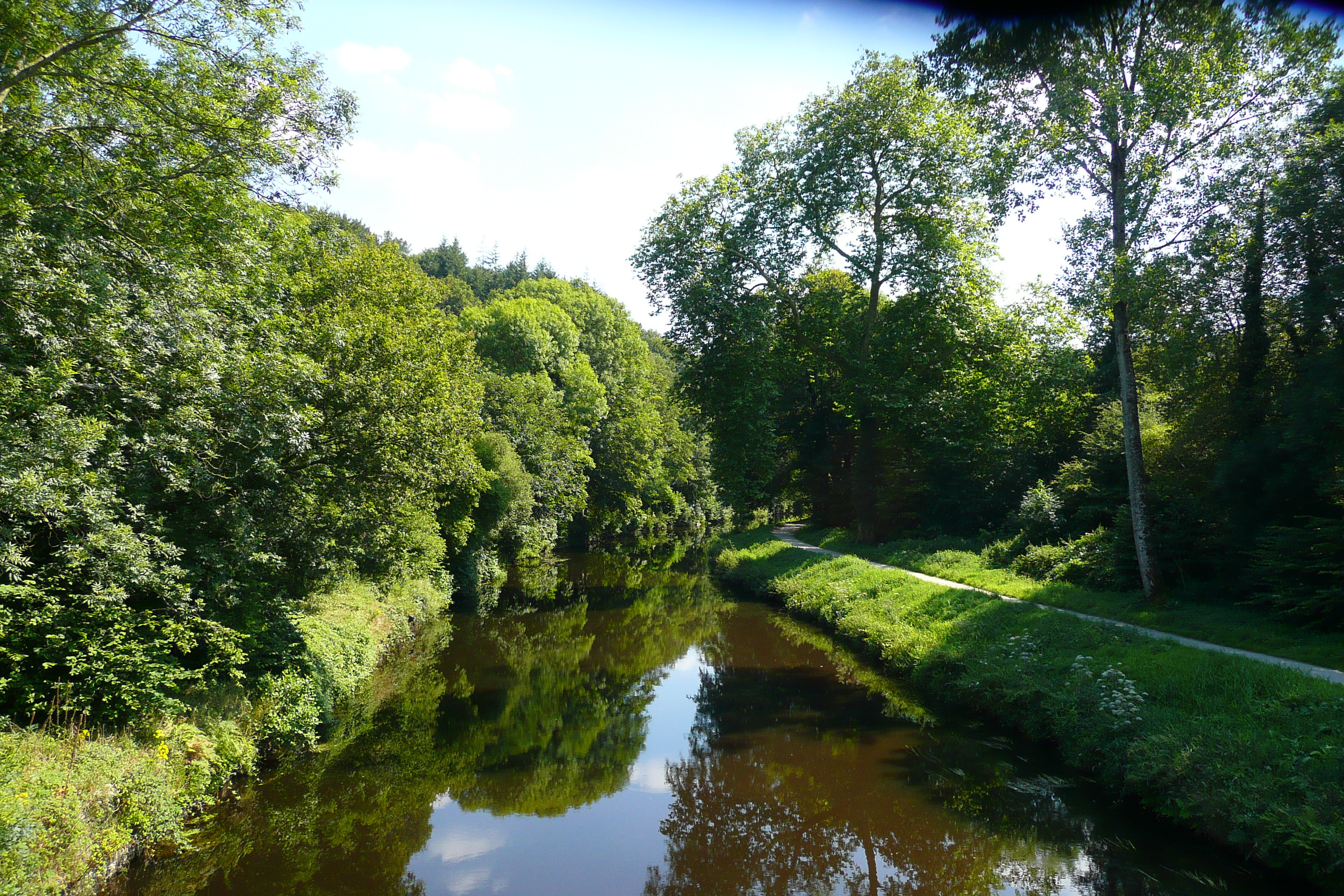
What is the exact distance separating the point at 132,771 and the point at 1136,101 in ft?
58.7

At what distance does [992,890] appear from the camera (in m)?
7.74

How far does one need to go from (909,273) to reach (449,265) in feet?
286

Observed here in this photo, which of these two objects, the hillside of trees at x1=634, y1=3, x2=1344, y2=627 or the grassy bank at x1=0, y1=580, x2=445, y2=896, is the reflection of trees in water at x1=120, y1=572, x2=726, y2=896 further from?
the hillside of trees at x1=634, y1=3, x2=1344, y2=627

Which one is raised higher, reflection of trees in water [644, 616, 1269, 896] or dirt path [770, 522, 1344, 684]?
dirt path [770, 522, 1344, 684]

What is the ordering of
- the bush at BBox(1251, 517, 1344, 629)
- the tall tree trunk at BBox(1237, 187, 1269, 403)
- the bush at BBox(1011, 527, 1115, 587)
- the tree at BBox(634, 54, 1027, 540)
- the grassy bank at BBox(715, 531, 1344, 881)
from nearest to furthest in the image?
1. the grassy bank at BBox(715, 531, 1344, 881)
2. the bush at BBox(1251, 517, 1344, 629)
3. the tall tree trunk at BBox(1237, 187, 1269, 403)
4. the bush at BBox(1011, 527, 1115, 587)
5. the tree at BBox(634, 54, 1027, 540)

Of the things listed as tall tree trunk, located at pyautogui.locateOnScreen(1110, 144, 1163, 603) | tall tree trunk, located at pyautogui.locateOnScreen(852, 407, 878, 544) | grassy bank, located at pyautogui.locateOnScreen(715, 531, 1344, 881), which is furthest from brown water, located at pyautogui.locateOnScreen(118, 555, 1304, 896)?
tall tree trunk, located at pyautogui.locateOnScreen(852, 407, 878, 544)

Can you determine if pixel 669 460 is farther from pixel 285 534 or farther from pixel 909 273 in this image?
pixel 285 534

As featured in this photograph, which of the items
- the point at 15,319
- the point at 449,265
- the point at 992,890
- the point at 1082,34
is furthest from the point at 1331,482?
the point at 449,265

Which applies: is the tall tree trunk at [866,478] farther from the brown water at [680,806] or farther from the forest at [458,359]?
the brown water at [680,806]

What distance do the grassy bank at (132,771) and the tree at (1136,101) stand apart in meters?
13.6

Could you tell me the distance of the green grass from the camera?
421 inches

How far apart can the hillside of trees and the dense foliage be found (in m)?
9.92

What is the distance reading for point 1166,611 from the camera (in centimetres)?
1365

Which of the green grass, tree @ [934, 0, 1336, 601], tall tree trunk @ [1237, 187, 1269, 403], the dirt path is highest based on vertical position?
tree @ [934, 0, 1336, 601]
